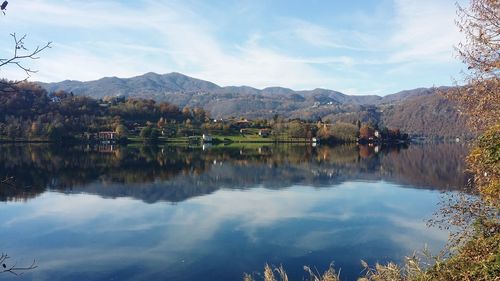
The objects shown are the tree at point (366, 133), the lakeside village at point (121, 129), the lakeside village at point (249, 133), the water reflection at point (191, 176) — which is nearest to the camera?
the water reflection at point (191, 176)

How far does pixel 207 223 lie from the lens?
3238 centimetres

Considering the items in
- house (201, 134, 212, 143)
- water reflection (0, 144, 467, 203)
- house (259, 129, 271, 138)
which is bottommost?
water reflection (0, 144, 467, 203)

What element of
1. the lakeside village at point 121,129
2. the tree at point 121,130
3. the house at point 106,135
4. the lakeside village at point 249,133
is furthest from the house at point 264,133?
the house at point 106,135

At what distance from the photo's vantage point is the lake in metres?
22.7

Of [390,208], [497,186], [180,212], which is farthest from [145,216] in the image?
[497,186]

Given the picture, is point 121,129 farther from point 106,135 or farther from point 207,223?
point 207,223

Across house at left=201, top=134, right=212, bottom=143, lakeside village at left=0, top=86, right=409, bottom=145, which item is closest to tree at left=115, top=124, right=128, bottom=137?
lakeside village at left=0, top=86, right=409, bottom=145

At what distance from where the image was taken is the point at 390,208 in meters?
39.9

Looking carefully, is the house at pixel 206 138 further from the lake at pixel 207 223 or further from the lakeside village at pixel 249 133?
the lake at pixel 207 223

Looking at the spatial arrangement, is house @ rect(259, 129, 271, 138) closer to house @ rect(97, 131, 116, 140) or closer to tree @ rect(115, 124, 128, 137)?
tree @ rect(115, 124, 128, 137)

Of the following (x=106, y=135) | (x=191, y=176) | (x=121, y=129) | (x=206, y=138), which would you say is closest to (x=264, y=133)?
(x=206, y=138)

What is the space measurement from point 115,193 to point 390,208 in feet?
98.7

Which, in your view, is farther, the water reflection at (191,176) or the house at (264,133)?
the house at (264,133)

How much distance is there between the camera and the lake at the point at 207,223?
2273cm
